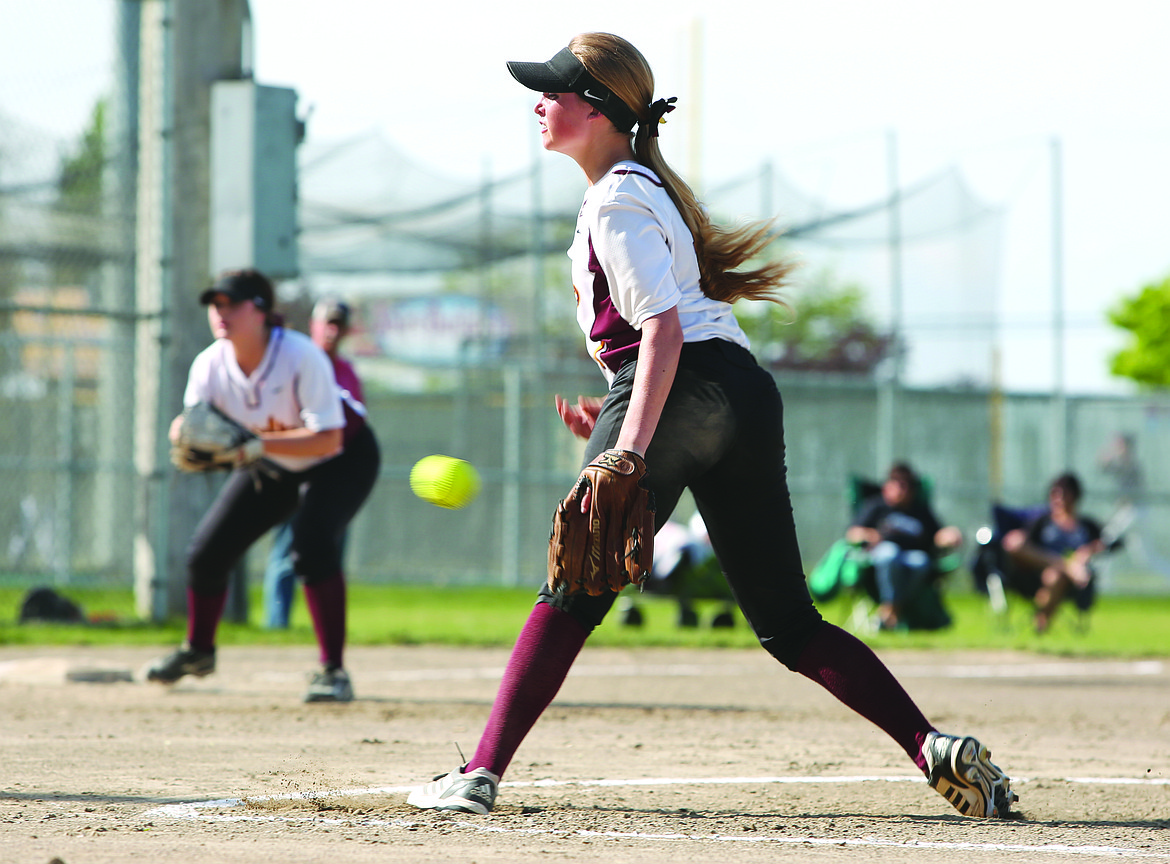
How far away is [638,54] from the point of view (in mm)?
4094

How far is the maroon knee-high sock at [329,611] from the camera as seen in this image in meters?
6.66

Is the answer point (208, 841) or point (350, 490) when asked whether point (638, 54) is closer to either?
point (208, 841)

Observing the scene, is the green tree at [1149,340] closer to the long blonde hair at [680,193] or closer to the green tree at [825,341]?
the green tree at [825,341]

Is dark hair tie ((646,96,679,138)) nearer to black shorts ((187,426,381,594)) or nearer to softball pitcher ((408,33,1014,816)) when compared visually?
softball pitcher ((408,33,1014,816))

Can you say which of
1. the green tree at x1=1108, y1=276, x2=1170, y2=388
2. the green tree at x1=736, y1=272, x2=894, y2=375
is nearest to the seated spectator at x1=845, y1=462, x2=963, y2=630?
the green tree at x1=736, y1=272, x2=894, y2=375

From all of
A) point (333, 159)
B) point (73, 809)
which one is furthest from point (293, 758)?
point (333, 159)

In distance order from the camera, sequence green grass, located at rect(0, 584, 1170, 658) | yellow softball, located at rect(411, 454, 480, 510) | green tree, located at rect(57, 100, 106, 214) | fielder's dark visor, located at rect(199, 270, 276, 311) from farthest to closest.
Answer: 1. green tree, located at rect(57, 100, 106, 214)
2. green grass, located at rect(0, 584, 1170, 658)
3. fielder's dark visor, located at rect(199, 270, 276, 311)
4. yellow softball, located at rect(411, 454, 480, 510)

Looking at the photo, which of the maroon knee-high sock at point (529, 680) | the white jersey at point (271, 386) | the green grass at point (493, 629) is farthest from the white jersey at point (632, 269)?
the green grass at point (493, 629)

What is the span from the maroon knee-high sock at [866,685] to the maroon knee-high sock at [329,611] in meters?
3.09

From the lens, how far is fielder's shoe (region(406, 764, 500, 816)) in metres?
3.77

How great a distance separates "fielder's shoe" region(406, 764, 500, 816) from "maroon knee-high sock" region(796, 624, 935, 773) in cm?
95

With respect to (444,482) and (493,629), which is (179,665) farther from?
(493,629)

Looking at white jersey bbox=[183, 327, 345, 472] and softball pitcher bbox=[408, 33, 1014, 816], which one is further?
white jersey bbox=[183, 327, 345, 472]

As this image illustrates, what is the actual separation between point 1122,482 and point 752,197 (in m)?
6.23
